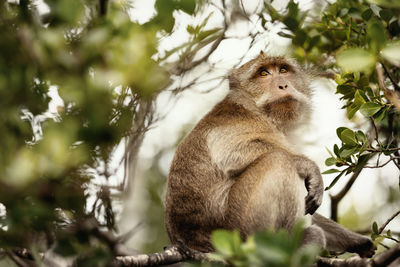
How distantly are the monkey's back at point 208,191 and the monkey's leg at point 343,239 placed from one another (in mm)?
1219

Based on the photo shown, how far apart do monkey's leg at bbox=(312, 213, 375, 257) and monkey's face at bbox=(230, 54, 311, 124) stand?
1.48 m

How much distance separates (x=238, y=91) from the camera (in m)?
6.93

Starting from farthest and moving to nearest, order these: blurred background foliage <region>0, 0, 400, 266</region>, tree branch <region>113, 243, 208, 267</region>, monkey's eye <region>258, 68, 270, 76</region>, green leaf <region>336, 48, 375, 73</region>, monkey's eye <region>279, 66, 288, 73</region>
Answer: monkey's eye <region>279, 66, 288, 73</region>, monkey's eye <region>258, 68, 270, 76</region>, tree branch <region>113, 243, 208, 267</region>, green leaf <region>336, 48, 375, 73</region>, blurred background foliage <region>0, 0, 400, 266</region>

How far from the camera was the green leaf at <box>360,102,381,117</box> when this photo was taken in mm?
4320

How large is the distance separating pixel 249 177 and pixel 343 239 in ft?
5.63

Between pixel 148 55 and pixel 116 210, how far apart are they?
103cm

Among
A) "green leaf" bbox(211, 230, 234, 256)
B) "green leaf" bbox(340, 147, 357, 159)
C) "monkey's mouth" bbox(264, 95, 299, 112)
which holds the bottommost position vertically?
"monkey's mouth" bbox(264, 95, 299, 112)

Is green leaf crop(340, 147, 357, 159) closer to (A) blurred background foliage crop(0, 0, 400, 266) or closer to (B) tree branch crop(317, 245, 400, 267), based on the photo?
(B) tree branch crop(317, 245, 400, 267)

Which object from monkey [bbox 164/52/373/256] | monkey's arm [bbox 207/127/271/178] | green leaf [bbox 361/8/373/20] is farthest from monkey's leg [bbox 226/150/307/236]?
green leaf [bbox 361/8/373/20]

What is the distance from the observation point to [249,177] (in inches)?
217

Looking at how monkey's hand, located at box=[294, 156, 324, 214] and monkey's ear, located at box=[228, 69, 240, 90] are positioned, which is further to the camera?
monkey's ear, located at box=[228, 69, 240, 90]

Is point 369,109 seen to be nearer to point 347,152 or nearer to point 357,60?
point 347,152

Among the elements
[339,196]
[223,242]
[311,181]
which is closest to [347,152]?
[311,181]

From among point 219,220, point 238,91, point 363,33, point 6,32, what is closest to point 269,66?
point 238,91
